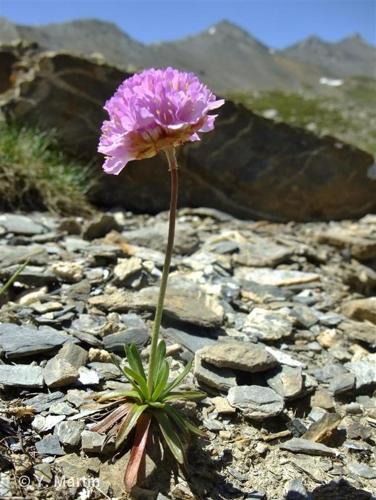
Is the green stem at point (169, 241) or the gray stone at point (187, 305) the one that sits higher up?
the green stem at point (169, 241)

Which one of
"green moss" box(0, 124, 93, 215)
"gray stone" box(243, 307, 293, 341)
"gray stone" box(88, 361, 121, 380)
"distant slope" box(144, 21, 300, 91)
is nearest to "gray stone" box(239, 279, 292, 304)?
"gray stone" box(243, 307, 293, 341)

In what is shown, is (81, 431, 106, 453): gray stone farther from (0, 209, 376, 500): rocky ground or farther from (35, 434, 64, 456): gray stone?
(35, 434, 64, 456): gray stone

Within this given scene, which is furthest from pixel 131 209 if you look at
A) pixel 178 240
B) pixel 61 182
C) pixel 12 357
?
pixel 12 357

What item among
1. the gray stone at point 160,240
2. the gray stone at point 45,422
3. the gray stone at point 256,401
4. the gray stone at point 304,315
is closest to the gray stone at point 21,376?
the gray stone at point 45,422

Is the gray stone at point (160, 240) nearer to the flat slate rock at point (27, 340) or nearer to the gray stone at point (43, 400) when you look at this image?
the flat slate rock at point (27, 340)

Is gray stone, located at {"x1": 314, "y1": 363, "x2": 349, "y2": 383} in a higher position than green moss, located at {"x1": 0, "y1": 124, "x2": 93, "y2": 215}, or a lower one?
lower

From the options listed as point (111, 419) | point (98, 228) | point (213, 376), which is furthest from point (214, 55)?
point (111, 419)

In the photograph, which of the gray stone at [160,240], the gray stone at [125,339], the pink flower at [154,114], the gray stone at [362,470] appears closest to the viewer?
the pink flower at [154,114]
